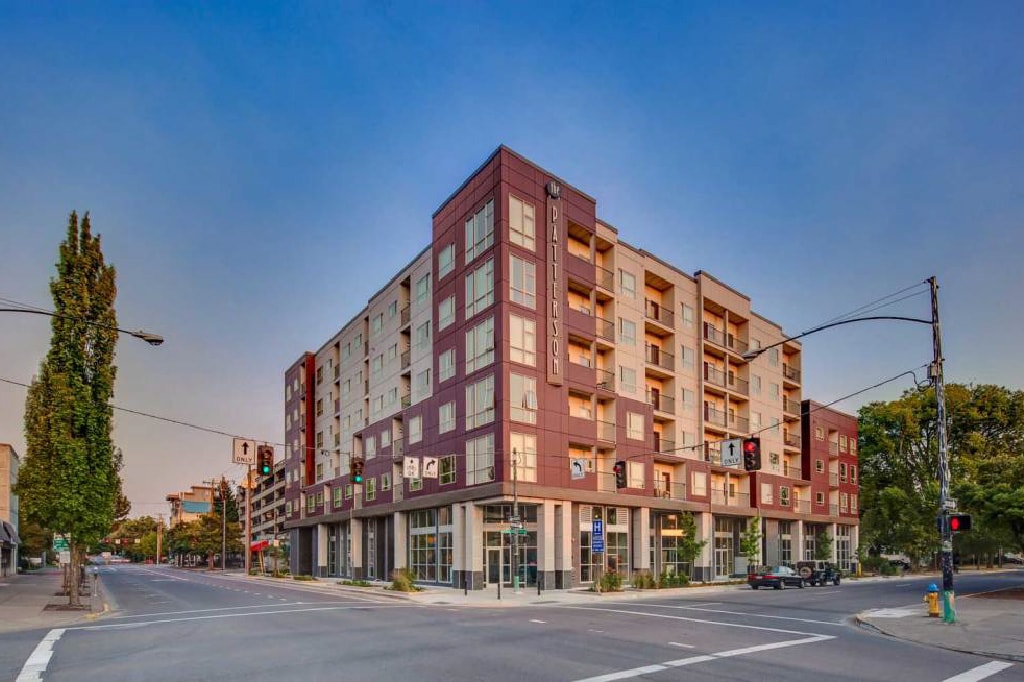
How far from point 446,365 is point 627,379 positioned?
1233 cm

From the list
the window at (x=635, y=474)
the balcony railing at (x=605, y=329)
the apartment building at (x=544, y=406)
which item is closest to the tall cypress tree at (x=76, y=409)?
the apartment building at (x=544, y=406)

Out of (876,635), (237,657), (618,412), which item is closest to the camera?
(237,657)

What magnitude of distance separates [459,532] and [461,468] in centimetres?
377

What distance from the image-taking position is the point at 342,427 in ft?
226

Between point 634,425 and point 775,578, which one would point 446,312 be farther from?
point 775,578

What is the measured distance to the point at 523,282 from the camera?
43.5 m

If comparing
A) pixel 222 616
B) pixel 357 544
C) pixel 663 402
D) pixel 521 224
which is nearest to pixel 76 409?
pixel 222 616

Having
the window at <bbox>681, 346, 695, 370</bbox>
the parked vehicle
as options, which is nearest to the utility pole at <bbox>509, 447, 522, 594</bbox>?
the parked vehicle

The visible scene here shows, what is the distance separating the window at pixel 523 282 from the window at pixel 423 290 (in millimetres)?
11259

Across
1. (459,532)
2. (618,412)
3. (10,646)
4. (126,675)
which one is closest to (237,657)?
(126,675)

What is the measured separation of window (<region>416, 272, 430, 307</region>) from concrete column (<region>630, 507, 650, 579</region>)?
20.7 meters

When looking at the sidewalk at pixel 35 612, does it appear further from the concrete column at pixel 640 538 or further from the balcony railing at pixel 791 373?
the balcony railing at pixel 791 373

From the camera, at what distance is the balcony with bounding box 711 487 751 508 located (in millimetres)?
58969

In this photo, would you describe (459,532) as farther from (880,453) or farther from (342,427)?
(880,453)
